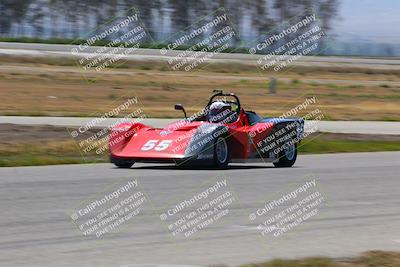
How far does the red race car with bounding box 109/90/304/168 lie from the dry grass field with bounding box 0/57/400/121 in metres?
11.0

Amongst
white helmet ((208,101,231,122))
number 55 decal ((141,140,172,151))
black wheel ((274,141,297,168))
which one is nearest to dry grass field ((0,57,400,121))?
black wheel ((274,141,297,168))

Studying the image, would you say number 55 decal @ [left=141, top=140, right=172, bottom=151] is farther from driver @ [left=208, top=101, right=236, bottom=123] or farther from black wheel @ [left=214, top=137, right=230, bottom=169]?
driver @ [left=208, top=101, right=236, bottom=123]

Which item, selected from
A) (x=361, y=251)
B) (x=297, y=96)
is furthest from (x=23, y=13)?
(x=361, y=251)

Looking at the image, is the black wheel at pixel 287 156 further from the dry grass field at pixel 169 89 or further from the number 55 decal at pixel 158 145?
the dry grass field at pixel 169 89

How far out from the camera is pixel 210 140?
16.7 meters

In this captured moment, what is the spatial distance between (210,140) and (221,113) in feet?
2.90

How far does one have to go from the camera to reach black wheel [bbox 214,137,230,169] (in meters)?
16.9

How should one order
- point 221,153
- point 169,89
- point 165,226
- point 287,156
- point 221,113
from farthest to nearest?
1. point 169,89
2. point 287,156
3. point 221,113
4. point 221,153
5. point 165,226

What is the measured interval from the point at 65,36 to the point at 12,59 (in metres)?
27.7

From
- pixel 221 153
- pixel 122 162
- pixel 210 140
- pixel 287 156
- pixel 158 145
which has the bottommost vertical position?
pixel 287 156

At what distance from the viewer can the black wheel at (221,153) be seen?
1689 centimetres

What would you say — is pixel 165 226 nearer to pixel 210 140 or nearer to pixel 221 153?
pixel 210 140

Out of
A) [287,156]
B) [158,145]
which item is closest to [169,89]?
[287,156]

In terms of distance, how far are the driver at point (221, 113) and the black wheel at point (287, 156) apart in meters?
1.36
